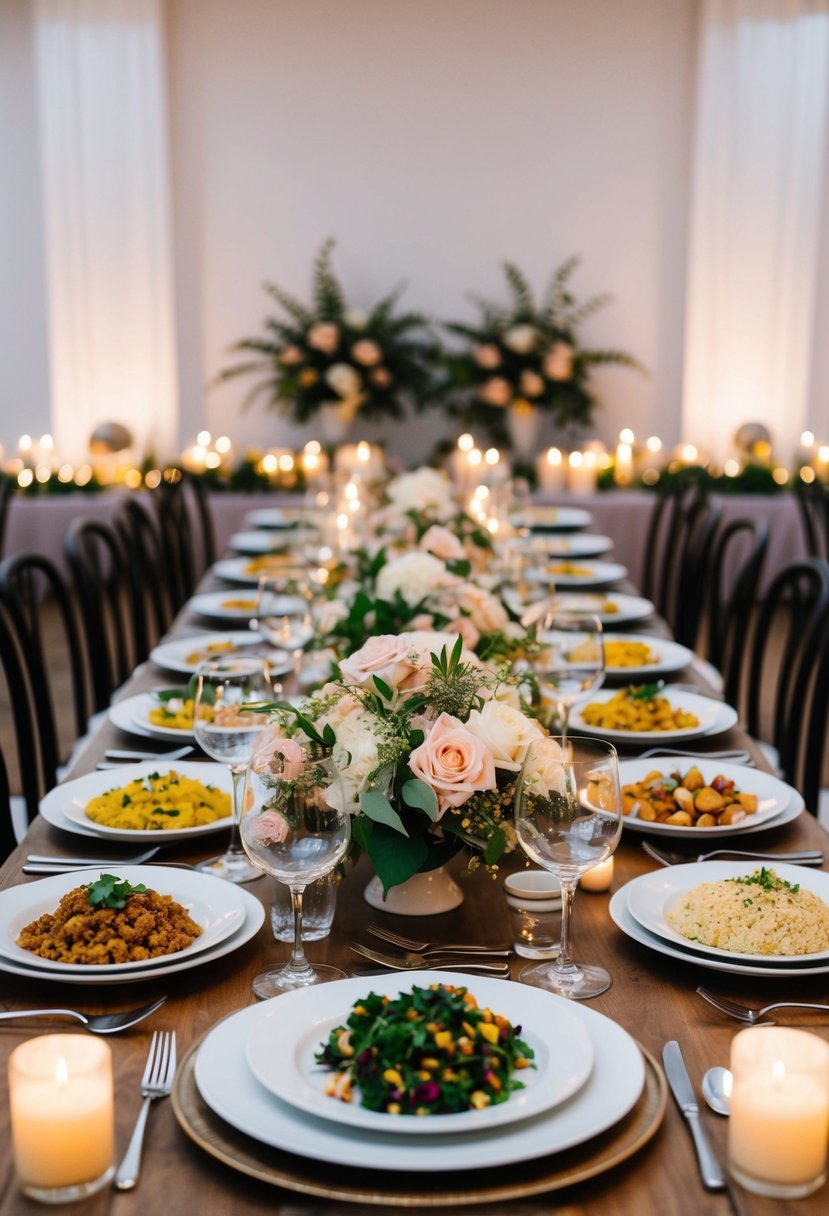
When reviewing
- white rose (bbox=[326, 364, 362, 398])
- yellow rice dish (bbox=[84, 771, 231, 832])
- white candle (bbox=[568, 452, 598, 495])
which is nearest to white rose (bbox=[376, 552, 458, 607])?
yellow rice dish (bbox=[84, 771, 231, 832])

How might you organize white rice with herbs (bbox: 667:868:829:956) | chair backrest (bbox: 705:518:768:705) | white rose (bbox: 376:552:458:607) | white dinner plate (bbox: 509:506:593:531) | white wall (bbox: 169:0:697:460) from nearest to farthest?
white rice with herbs (bbox: 667:868:829:956) < white rose (bbox: 376:552:458:607) < chair backrest (bbox: 705:518:768:705) < white dinner plate (bbox: 509:506:593:531) < white wall (bbox: 169:0:697:460)

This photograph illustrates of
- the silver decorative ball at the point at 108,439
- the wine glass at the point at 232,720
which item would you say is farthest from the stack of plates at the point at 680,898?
the silver decorative ball at the point at 108,439

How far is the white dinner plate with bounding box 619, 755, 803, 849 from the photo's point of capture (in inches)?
66.6

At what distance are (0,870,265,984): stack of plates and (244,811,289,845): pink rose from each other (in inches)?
6.2

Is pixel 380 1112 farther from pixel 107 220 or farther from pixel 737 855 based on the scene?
pixel 107 220

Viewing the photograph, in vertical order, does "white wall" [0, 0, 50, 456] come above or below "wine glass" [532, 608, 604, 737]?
above

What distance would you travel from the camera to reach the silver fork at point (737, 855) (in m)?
1.61

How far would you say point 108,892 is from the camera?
4.38 feet

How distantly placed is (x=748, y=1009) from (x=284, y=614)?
1365 millimetres

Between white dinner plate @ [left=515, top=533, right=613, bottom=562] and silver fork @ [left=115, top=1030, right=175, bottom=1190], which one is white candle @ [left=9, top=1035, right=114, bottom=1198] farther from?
white dinner plate @ [left=515, top=533, right=613, bottom=562]

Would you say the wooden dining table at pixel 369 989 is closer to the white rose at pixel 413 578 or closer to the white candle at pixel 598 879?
the white candle at pixel 598 879

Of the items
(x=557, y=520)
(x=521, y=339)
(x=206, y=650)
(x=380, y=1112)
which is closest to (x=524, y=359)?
(x=521, y=339)

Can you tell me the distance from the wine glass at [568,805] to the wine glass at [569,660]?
80 cm

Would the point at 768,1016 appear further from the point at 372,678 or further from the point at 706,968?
the point at 372,678
